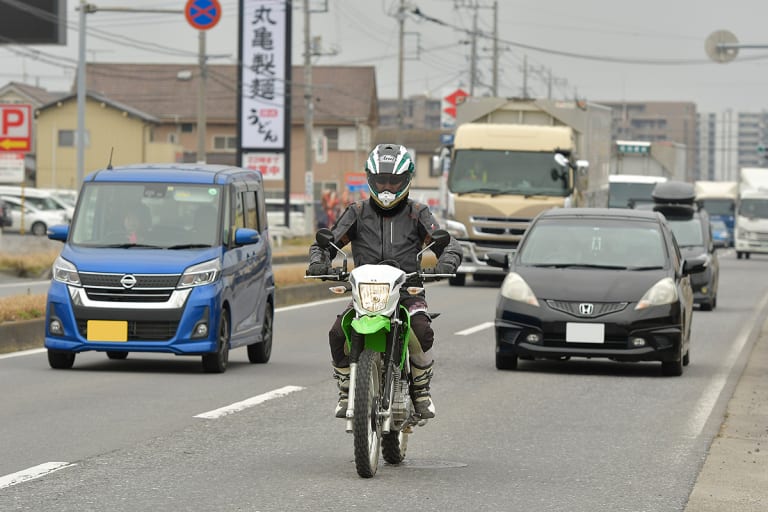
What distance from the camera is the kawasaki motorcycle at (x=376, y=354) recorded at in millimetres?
7684

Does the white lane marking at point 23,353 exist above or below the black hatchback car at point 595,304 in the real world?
below

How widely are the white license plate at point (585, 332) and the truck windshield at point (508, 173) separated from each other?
15663 millimetres

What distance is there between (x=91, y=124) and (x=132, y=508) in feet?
260

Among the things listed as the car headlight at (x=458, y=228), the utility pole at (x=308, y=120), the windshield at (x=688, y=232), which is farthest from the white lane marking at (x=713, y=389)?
the utility pole at (x=308, y=120)

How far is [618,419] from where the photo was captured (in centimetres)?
1110

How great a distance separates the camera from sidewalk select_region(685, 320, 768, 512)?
7621 mm

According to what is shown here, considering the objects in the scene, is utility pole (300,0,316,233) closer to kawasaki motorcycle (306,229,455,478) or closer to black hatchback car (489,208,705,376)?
black hatchback car (489,208,705,376)

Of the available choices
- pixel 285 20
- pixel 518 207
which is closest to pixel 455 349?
pixel 518 207

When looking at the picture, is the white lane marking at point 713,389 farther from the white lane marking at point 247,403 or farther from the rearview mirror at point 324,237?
the rearview mirror at point 324,237

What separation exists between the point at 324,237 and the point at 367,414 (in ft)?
3.46

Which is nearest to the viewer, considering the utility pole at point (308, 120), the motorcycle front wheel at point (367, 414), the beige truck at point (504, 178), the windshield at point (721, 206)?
the motorcycle front wheel at point (367, 414)

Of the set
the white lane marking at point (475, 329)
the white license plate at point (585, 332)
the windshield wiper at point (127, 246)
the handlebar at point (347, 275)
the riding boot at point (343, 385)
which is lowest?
the white lane marking at point (475, 329)

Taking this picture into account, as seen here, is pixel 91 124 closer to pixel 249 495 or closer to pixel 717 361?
pixel 717 361

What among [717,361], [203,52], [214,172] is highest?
[203,52]
